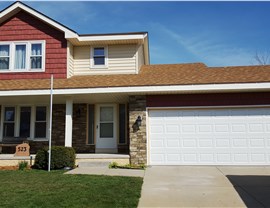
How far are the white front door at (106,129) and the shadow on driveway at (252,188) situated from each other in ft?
20.1

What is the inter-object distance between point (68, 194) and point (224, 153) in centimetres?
689

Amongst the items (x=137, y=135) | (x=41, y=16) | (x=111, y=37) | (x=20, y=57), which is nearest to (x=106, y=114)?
(x=137, y=135)

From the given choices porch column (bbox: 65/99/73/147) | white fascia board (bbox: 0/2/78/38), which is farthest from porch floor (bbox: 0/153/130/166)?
white fascia board (bbox: 0/2/78/38)

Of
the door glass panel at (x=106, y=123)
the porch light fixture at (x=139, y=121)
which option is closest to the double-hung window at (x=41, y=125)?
the door glass panel at (x=106, y=123)

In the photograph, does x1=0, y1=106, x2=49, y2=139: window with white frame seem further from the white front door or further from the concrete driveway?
the concrete driveway

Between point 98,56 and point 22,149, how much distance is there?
5643 millimetres

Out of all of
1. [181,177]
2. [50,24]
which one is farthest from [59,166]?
[50,24]

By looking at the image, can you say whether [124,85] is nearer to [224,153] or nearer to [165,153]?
[165,153]

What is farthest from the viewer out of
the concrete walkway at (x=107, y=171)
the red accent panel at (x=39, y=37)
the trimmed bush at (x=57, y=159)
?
the red accent panel at (x=39, y=37)

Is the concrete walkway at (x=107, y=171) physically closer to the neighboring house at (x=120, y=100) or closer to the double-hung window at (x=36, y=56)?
the neighboring house at (x=120, y=100)

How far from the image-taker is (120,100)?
13188mm

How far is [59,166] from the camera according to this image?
10406 millimetres

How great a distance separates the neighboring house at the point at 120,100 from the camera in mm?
11164

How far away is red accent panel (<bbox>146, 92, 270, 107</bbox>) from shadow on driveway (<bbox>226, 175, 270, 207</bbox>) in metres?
3.40
